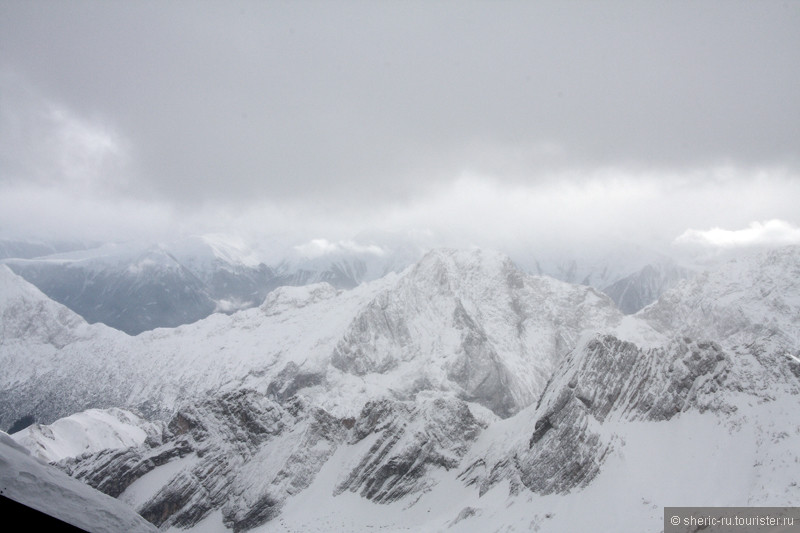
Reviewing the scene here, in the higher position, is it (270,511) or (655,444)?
(655,444)

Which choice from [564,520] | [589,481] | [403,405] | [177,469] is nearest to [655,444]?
[589,481]

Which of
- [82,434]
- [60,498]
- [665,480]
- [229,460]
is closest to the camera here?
[60,498]

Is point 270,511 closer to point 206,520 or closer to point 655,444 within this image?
point 206,520

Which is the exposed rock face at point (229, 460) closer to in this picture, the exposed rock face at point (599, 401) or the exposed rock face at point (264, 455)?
the exposed rock face at point (264, 455)

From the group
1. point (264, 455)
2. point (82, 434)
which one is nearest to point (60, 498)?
point (264, 455)

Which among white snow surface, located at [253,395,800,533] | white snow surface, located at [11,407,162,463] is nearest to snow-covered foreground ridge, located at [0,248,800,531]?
white snow surface, located at [253,395,800,533]

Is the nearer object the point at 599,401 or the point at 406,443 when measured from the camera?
the point at 599,401

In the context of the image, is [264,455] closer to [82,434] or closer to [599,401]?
[599,401]
